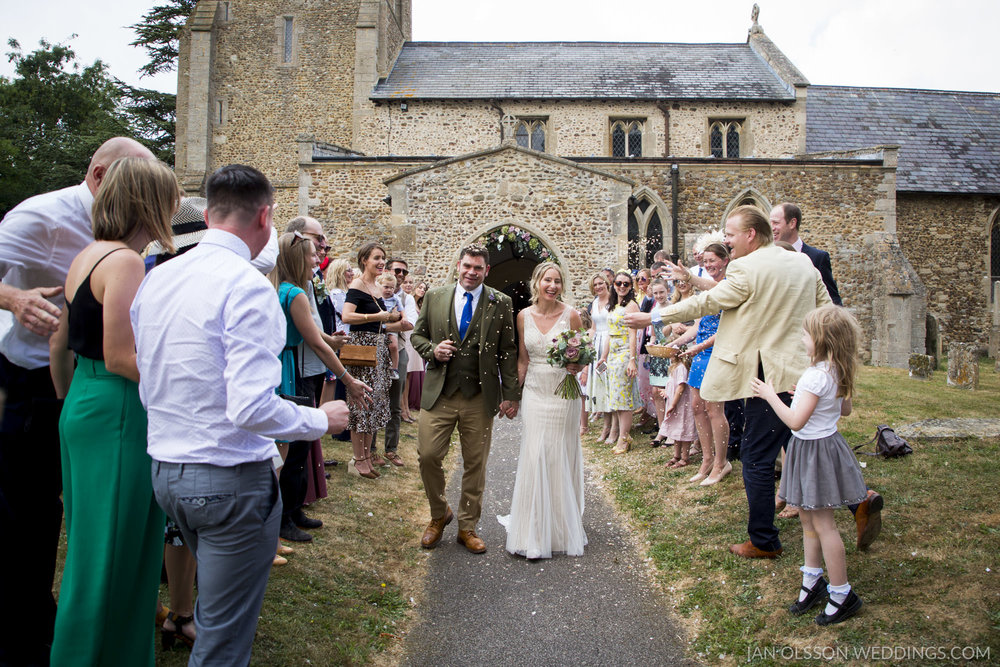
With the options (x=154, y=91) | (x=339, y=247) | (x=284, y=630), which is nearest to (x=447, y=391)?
(x=284, y=630)

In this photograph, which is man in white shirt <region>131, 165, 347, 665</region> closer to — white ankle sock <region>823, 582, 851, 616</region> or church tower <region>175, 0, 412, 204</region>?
white ankle sock <region>823, 582, 851, 616</region>

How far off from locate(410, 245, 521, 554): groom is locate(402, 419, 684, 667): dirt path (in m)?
0.36

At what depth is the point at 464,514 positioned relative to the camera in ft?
16.9

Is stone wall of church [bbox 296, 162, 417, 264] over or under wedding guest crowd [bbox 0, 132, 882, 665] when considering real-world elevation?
over

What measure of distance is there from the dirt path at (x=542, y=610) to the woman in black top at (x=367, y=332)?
1.50 m

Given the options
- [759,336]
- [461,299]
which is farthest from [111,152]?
[759,336]

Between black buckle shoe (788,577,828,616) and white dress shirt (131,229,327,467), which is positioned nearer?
white dress shirt (131,229,327,467)

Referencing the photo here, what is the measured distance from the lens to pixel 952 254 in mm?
23547

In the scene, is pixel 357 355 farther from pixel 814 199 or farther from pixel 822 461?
pixel 814 199

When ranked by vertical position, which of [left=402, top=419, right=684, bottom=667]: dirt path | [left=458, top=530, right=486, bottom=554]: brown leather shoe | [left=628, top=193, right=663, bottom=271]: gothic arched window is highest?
[left=628, top=193, right=663, bottom=271]: gothic arched window

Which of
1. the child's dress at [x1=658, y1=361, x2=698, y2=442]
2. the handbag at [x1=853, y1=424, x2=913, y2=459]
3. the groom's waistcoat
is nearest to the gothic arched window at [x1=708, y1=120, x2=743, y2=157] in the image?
the child's dress at [x1=658, y1=361, x2=698, y2=442]

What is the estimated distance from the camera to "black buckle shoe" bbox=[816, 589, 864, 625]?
11.3 feet

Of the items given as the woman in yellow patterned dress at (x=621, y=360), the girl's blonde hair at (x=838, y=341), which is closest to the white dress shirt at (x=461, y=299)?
the girl's blonde hair at (x=838, y=341)

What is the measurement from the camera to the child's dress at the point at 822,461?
3543 millimetres
